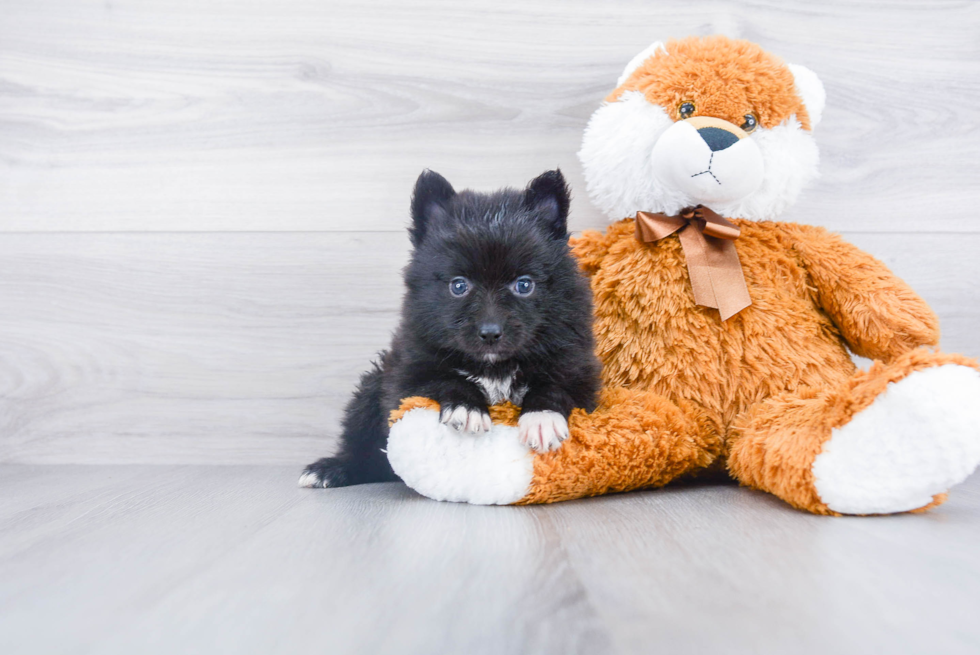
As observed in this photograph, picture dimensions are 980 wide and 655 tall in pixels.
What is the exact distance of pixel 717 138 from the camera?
1.30m

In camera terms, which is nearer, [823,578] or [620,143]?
[823,578]

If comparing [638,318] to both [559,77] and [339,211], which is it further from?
[339,211]

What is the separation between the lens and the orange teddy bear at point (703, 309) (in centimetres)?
116

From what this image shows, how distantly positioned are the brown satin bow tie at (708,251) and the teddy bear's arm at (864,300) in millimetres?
183

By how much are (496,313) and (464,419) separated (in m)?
0.21

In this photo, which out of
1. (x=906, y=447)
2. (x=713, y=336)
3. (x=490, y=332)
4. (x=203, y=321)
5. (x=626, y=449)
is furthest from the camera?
(x=203, y=321)

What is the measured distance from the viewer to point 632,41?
1762mm

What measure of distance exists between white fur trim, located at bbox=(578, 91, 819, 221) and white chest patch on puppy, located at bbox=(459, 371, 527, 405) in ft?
1.69

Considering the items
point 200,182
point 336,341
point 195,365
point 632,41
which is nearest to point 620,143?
point 632,41

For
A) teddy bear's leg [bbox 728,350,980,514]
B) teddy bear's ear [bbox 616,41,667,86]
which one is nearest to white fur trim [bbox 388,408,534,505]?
teddy bear's leg [bbox 728,350,980,514]

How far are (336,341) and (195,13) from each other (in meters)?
1.03

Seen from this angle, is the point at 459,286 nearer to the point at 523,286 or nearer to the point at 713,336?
the point at 523,286

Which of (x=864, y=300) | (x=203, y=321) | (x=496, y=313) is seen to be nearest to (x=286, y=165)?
(x=203, y=321)

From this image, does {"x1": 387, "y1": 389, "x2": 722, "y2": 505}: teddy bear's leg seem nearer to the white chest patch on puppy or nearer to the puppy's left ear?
the white chest patch on puppy
